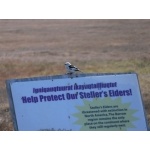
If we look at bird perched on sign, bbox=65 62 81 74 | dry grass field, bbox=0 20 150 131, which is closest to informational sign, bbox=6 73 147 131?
bird perched on sign, bbox=65 62 81 74

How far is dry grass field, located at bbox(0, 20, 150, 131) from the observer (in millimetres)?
4926

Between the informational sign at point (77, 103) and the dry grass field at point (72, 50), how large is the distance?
0.85 ft

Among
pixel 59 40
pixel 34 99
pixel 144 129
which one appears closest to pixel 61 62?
pixel 59 40

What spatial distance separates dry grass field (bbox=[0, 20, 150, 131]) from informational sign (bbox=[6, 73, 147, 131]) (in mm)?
258

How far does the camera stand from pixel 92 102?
4.69 m

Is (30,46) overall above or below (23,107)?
above

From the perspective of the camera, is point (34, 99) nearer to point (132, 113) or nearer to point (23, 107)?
point (23, 107)

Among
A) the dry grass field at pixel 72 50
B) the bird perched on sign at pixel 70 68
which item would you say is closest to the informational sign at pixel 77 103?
the bird perched on sign at pixel 70 68

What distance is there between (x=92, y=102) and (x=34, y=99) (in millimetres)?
504

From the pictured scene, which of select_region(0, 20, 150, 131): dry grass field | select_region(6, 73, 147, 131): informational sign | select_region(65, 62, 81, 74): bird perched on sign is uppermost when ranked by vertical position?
select_region(0, 20, 150, 131): dry grass field

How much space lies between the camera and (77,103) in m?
4.67

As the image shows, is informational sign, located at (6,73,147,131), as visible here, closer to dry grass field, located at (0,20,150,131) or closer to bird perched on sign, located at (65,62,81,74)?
bird perched on sign, located at (65,62,81,74)

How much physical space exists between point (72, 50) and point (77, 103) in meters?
0.55

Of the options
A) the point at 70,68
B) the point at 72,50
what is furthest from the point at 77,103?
the point at 72,50
